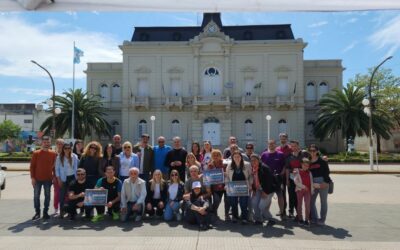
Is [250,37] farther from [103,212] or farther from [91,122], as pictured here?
[103,212]

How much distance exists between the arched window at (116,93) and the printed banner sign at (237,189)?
41.9 metres

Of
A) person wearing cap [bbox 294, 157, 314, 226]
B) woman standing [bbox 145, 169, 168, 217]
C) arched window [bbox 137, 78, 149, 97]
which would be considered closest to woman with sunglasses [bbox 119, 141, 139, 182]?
woman standing [bbox 145, 169, 168, 217]

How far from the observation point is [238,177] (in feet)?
31.9

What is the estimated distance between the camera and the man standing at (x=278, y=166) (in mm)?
10086

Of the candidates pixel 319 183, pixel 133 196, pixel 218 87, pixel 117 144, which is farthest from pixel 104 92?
pixel 319 183

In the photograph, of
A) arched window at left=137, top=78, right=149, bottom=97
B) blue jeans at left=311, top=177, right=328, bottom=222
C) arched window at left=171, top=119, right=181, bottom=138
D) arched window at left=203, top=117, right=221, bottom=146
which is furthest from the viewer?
arched window at left=137, top=78, right=149, bottom=97

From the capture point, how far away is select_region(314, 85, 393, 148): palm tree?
40156 mm

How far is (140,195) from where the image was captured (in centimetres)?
992

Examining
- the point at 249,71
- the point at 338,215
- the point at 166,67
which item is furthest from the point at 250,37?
the point at 338,215

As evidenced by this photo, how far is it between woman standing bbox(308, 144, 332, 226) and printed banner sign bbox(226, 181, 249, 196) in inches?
64.0

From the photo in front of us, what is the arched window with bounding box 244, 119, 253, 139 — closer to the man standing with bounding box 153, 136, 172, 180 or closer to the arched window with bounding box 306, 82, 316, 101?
the arched window with bounding box 306, 82, 316, 101

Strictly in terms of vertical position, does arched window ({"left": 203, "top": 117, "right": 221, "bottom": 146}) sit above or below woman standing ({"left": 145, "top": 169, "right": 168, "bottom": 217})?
above

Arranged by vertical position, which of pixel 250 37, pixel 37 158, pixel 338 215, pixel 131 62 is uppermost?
pixel 250 37

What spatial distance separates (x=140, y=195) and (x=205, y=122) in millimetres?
36325
